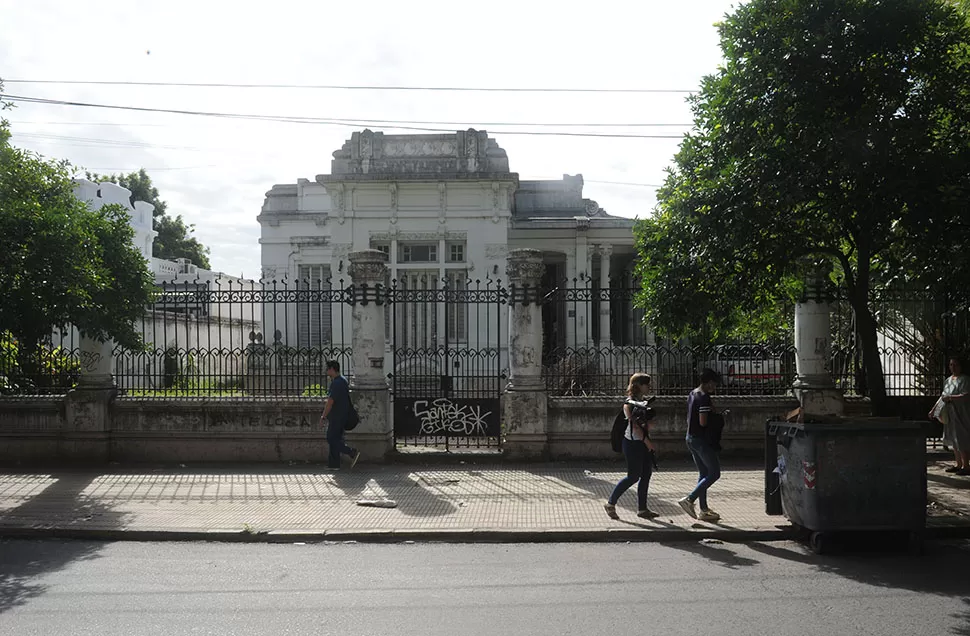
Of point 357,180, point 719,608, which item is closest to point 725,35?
point 719,608

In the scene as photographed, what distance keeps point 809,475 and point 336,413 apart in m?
6.30

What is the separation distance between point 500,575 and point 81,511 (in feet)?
17.0

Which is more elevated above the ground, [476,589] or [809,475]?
[809,475]

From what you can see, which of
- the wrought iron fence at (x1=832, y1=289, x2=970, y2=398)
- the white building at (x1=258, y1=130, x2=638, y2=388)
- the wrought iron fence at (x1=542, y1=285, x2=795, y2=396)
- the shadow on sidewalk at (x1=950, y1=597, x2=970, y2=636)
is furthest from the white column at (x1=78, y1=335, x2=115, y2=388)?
the shadow on sidewalk at (x1=950, y1=597, x2=970, y2=636)

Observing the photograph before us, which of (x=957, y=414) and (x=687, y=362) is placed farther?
(x=687, y=362)

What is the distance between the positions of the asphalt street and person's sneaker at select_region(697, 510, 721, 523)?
0.50m

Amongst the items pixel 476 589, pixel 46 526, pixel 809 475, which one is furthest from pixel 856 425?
pixel 46 526

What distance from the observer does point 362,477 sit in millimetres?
10695

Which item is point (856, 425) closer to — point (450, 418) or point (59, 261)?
point (450, 418)

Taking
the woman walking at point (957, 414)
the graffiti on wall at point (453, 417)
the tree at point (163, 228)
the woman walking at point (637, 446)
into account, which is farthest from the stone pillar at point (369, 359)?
the tree at point (163, 228)

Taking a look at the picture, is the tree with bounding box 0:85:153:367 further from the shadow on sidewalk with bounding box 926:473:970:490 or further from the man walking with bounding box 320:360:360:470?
the shadow on sidewalk with bounding box 926:473:970:490

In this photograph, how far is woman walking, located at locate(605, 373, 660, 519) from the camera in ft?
26.4

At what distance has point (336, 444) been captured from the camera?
11.0 meters

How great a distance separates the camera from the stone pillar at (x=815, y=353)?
11.2 metres
